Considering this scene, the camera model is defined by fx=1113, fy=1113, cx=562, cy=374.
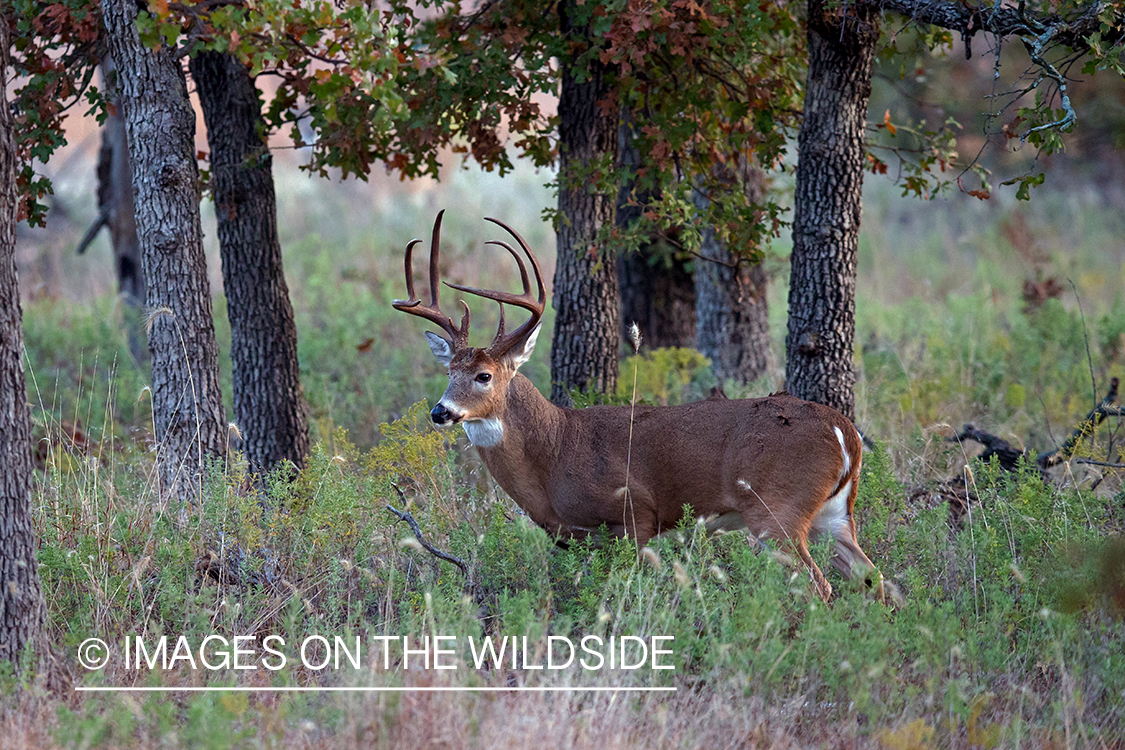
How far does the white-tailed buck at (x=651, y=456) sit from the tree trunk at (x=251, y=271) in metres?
1.72

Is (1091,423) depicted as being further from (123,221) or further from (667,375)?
(123,221)

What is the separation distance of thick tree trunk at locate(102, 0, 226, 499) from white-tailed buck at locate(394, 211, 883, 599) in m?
1.34

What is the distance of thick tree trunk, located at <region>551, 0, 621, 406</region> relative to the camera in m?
7.32

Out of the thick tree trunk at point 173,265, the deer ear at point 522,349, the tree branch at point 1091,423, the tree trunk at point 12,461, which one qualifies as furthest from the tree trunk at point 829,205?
the tree trunk at point 12,461

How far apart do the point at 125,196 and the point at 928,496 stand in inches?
333

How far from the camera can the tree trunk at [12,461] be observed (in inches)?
172

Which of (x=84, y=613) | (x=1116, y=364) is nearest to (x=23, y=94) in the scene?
(x=84, y=613)

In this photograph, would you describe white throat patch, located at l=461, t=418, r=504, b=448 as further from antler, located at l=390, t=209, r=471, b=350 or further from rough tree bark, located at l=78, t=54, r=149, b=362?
rough tree bark, located at l=78, t=54, r=149, b=362

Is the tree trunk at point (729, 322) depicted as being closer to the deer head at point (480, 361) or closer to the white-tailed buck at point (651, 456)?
the white-tailed buck at point (651, 456)

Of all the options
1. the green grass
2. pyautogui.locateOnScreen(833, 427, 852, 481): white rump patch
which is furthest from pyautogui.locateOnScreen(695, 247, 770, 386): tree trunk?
pyautogui.locateOnScreen(833, 427, 852, 481): white rump patch

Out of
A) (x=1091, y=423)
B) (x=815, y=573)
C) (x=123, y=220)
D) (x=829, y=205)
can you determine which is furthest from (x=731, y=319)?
(x=123, y=220)

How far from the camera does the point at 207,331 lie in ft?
21.4

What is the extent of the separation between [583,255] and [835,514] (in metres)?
2.51

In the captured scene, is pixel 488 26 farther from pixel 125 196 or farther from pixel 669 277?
pixel 125 196
